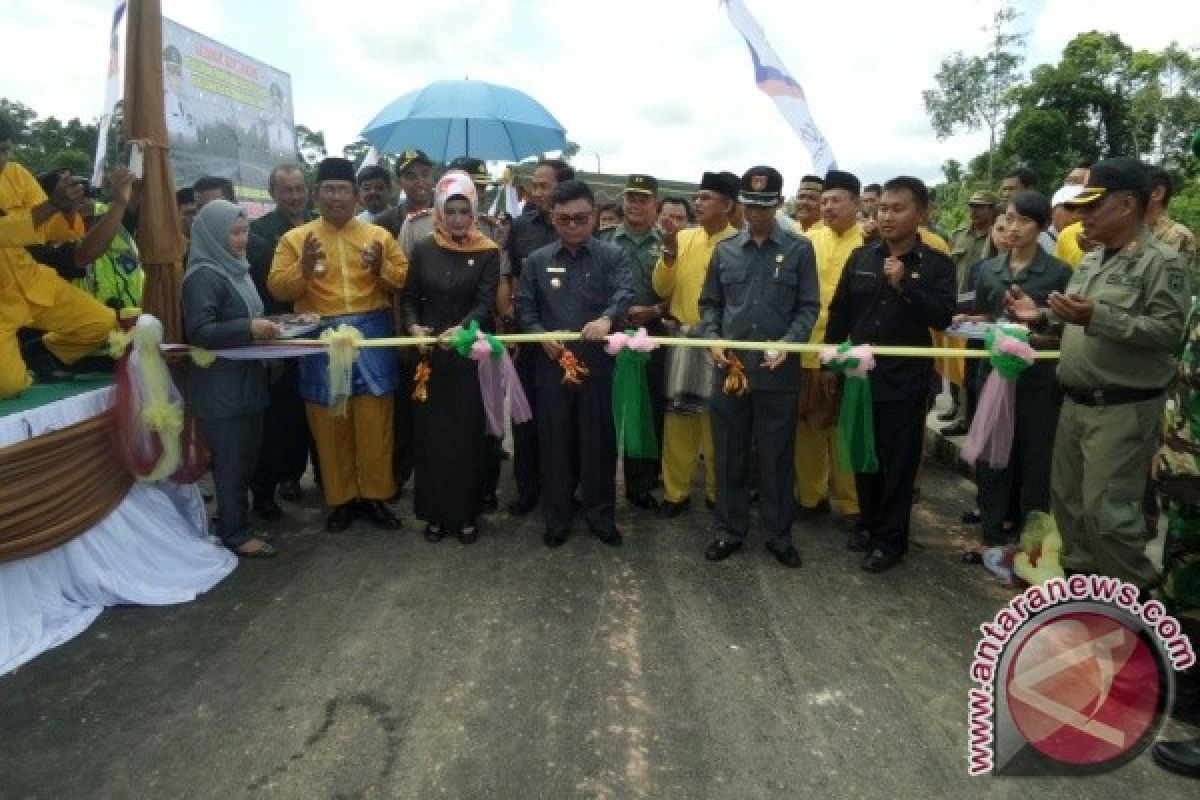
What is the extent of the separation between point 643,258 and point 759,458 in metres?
1.66

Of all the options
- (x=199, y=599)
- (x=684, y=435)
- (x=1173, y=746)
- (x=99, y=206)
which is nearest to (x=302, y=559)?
(x=199, y=599)

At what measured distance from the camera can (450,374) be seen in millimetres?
4586

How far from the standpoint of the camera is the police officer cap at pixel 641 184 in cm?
523

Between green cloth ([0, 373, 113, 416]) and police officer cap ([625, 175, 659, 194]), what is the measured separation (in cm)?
329

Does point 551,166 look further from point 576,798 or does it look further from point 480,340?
point 576,798

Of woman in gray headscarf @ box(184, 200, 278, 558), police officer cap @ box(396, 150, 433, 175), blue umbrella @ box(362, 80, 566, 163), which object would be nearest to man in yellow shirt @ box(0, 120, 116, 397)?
woman in gray headscarf @ box(184, 200, 278, 558)

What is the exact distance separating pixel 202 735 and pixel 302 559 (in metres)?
1.63

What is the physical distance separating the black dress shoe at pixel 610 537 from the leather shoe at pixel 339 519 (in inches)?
60.9

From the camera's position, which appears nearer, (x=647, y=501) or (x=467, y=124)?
(x=647, y=501)

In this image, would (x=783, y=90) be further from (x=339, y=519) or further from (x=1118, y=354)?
(x=339, y=519)

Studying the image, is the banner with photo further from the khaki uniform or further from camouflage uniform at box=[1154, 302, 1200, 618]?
Answer: camouflage uniform at box=[1154, 302, 1200, 618]

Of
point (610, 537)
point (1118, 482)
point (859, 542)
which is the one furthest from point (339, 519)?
point (1118, 482)

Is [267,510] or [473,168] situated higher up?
[473,168]

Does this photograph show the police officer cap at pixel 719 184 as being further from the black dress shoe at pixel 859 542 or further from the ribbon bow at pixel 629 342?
the black dress shoe at pixel 859 542
